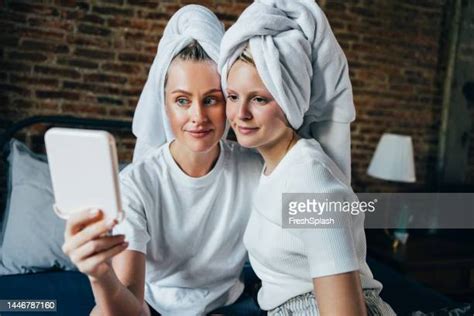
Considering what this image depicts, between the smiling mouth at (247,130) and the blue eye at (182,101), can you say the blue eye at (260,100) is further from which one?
the blue eye at (182,101)

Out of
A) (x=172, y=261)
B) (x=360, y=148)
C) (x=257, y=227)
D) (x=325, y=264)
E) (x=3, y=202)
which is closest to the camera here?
(x=325, y=264)

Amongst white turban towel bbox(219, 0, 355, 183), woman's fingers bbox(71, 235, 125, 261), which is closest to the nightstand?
white turban towel bbox(219, 0, 355, 183)

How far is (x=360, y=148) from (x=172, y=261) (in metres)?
1.72

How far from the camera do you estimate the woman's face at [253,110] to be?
91cm

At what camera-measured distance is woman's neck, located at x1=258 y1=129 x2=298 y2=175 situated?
95 centimetres

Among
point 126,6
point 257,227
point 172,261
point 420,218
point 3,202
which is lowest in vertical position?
point 420,218

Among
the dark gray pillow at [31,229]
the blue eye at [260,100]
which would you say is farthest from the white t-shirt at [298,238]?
the dark gray pillow at [31,229]

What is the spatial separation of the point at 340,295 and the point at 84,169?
1.49 feet

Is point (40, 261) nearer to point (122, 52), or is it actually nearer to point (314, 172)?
point (122, 52)

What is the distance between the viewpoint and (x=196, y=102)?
102 cm

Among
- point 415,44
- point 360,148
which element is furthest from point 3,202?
point 415,44

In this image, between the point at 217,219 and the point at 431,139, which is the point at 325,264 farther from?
the point at 431,139

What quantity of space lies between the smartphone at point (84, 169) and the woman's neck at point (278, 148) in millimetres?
374

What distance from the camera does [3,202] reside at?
1.95 meters
